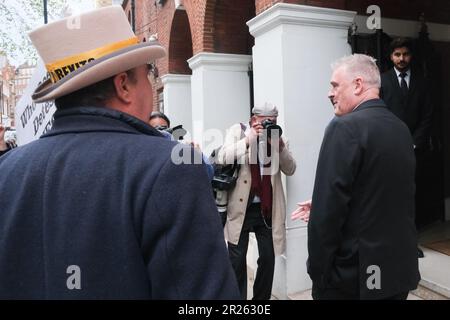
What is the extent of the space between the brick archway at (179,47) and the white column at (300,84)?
4799mm

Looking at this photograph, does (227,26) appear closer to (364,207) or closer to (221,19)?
(221,19)

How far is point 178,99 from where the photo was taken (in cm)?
920

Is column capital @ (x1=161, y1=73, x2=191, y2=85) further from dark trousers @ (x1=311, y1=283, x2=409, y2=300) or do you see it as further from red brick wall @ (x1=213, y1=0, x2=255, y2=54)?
dark trousers @ (x1=311, y1=283, x2=409, y2=300)

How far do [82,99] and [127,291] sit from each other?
542 mm

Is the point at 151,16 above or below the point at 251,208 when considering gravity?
above

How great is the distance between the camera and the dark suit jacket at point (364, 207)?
6.76 ft

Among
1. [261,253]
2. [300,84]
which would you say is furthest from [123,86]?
[300,84]

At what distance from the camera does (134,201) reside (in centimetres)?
102

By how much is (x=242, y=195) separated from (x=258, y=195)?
0.17 m

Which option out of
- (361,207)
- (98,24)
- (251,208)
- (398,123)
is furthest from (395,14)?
(98,24)

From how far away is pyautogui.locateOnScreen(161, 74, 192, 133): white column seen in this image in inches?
363

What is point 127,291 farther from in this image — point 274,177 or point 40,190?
point 274,177

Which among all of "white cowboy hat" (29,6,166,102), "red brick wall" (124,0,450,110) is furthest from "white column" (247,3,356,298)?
"white cowboy hat" (29,6,166,102)

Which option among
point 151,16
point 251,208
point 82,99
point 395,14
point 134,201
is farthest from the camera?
point 151,16
